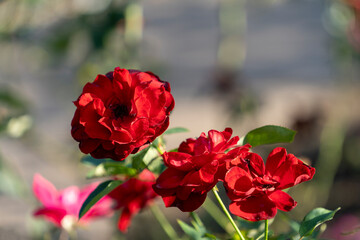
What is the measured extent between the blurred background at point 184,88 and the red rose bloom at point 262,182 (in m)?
0.32

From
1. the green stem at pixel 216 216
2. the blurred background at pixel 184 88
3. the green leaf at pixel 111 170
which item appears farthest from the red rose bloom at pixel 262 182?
the blurred background at pixel 184 88

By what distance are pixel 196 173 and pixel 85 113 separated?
94 millimetres

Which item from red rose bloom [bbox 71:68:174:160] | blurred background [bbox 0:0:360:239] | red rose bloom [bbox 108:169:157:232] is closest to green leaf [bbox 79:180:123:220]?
red rose bloom [bbox 71:68:174:160]

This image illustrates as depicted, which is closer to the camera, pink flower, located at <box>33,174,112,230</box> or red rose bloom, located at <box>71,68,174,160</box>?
red rose bloom, located at <box>71,68,174,160</box>

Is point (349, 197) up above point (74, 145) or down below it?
below

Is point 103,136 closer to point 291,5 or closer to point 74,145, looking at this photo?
point 74,145

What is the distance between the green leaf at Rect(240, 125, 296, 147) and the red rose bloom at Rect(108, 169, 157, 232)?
17 cm

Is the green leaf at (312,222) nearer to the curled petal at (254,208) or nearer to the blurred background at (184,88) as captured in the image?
the curled petal at (254,208)

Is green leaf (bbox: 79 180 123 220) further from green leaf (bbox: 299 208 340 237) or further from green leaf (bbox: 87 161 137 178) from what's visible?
green leaf (bbox: 299 208 340 237)

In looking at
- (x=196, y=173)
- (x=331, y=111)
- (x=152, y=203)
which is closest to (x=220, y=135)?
(x=196, y=173)

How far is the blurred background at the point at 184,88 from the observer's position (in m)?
1.19

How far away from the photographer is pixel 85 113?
398mm

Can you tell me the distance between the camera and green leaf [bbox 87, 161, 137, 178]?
0.47 meters

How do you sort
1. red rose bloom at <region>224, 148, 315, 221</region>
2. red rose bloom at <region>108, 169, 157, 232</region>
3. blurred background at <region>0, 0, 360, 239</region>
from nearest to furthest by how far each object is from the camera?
red rose bloom at <region>224, 148, 315, 221</region>, red rose bloom at <region>108, 169, 157, 232</region>, blurred background at <region>0, 0, 360, 239</region>
